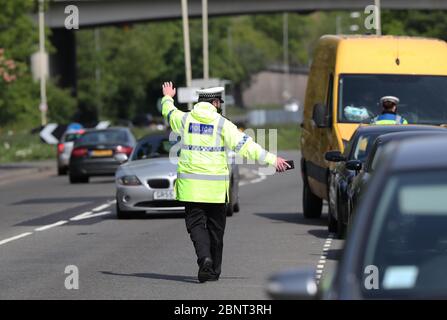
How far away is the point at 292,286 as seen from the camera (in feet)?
19.4

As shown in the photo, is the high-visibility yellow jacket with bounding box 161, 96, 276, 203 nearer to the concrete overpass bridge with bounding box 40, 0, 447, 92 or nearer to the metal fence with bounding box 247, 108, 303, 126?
the concrete overpass bridge with bounding box 40, 0, 447, 92

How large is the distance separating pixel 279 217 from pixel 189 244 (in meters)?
4.96

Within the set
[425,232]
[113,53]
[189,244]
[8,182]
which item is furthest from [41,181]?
[113,53]

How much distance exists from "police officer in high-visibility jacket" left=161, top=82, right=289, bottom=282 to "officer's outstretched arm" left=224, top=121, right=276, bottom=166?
0.01m

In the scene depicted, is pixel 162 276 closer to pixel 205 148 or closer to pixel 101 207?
pixel 205 148

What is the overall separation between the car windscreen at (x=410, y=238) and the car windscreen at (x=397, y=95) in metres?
12.8

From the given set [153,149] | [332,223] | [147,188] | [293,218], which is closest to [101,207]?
[153,149]

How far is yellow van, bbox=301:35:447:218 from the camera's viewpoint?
1952 centimetres

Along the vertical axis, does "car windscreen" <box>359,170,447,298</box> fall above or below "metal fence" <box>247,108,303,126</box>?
above

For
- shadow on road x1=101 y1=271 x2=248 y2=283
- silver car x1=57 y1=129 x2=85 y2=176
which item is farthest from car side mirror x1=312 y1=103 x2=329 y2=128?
silver car x1=57 y1=129 x2=85 y2=176

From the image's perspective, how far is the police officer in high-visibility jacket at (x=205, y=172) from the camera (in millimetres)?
12570

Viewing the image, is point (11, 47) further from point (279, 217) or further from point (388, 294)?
point (388, 294)

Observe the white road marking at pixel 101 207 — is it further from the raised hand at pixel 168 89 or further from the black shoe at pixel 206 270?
the black shoe at pixel 206 270

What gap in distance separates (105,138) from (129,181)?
1519cm
